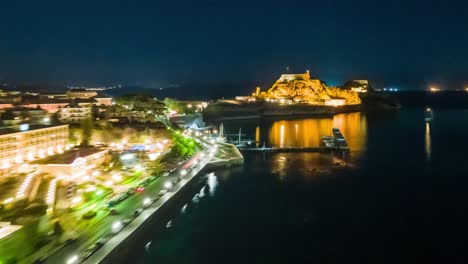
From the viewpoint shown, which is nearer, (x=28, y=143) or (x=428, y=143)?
(x=28, y=143)

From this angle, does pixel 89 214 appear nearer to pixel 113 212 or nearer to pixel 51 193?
pixel 113 212

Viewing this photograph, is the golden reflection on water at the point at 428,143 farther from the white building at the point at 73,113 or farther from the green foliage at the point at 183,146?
the white building at the point at 73,113

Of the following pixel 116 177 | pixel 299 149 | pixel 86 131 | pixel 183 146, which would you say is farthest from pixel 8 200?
pixel 299 149

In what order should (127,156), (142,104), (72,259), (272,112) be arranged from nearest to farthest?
1. (72,259)
2. (127,156)
3. (142,104)
4. (272,112)

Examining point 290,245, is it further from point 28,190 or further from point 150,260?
point 28,190

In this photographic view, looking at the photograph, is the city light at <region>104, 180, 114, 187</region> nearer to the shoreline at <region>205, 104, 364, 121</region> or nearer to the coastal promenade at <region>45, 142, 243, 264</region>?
the coastal promenade at <region>45, 142, 243, 264</region>

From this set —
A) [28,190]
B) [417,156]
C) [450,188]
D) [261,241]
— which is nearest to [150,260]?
[261,241]
